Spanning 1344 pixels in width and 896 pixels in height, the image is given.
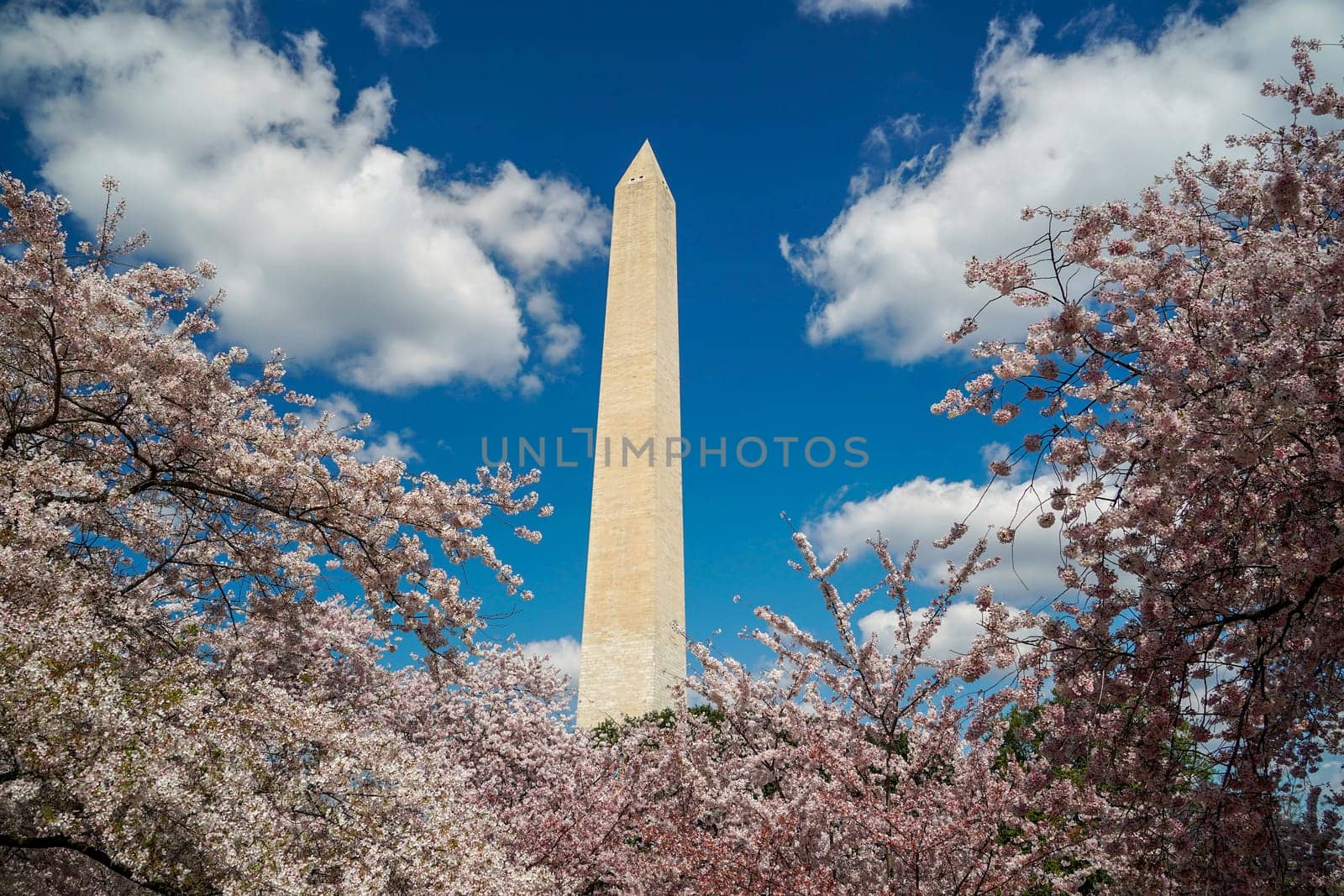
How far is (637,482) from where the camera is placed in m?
18.3

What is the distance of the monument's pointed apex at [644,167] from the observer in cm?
2084

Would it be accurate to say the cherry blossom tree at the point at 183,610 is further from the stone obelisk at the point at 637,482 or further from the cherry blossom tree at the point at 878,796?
the stone obelisk at the point at 637,482

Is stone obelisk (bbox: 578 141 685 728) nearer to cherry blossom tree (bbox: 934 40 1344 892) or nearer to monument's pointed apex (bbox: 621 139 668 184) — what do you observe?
monument's pointed apex (bbox: 621 139 668 184)

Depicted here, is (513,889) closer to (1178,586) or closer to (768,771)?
(768,771)

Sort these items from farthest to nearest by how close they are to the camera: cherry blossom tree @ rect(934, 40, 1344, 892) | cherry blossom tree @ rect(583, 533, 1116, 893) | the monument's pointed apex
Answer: the monument's pointed apex
cherry blossom tree @ rect(583, 533, 1116, 893)
cherry blossom tree @ rect(934, 40, 1344, 892)

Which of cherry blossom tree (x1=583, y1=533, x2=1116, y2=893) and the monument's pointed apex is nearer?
cherry blossom tree (x1=583, y1=533, x2=1116, y2=893)

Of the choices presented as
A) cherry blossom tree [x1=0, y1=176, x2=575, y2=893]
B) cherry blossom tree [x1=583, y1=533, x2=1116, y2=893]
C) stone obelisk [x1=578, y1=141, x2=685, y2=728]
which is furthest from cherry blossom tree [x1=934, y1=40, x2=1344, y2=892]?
stone obelisk [x1=578, y1=141, x2=685, y2=728]

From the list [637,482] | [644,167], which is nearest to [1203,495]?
[637,482]

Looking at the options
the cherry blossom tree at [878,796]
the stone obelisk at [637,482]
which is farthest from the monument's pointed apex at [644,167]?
the cherry blossom tree at [878,796]

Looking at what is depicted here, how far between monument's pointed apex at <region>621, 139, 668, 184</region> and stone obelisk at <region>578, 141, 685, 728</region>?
1.9 inches

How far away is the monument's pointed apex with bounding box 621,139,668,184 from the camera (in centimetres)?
2084

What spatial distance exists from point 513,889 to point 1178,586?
13.4 feet

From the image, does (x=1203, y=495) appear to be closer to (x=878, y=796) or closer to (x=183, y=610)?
(x=878, y=796)

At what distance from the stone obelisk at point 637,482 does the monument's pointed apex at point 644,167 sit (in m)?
0.05
